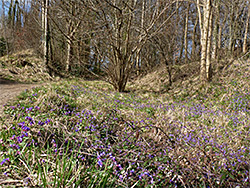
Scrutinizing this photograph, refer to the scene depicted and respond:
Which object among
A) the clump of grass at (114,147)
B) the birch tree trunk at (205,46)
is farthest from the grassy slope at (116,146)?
the birch tree trunk at (205,46)

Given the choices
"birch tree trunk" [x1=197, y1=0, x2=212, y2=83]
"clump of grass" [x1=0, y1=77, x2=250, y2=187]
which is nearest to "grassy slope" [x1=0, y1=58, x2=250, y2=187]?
"clump of grass" [x1=0, y1=77, x2=250, y2=187]

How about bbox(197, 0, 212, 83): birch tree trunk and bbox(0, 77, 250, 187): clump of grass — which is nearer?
bbox(0, 77, 250, 187): clump of grass

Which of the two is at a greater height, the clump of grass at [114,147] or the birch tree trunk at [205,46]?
the birch tree trunk at [205,46]

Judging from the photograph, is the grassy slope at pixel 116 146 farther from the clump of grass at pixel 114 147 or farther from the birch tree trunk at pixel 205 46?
the birch tree trunk at pixel 205 46

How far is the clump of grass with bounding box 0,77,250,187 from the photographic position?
6.37 ft

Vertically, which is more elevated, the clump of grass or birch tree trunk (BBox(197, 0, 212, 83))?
birch tree trunk (BBox(197, 0, 212, 83))

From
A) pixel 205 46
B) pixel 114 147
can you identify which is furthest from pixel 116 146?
pixel 205 46

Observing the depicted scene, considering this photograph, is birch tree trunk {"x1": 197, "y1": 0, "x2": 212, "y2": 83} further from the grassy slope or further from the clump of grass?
the clump of grass

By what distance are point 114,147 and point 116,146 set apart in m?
0.04

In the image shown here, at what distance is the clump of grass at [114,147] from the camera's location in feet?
6.37

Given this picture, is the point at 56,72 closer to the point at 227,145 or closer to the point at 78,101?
the point at 78,101

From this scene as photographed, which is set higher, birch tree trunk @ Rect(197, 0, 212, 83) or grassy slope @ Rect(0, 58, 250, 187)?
birch tree trunk @ Rect(197, 0, 212, 83)

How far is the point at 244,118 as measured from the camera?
4.71 meters

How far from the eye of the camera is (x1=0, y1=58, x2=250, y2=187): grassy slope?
1950 millimetres
